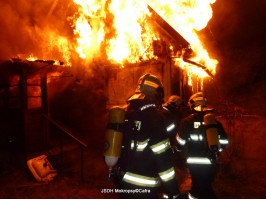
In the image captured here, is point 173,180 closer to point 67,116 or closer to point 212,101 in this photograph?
point 212,101

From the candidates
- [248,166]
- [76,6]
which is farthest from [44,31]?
[248,166]

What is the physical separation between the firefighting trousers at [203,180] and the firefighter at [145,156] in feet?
4.57

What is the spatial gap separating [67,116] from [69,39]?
460 centimetres

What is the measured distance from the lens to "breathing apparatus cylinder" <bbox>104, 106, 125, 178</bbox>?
99.6 inches

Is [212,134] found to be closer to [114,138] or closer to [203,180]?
[203,180]

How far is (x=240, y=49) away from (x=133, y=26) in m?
5.03

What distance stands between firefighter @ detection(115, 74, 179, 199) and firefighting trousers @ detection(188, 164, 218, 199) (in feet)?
4.57

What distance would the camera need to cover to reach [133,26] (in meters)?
7.32

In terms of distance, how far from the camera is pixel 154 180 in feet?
8.45

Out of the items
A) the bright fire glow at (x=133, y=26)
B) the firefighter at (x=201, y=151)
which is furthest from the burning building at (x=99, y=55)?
the firefighter at (x=201, y=151)

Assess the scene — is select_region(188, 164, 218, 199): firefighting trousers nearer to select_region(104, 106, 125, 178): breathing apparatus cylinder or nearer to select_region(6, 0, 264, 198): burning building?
select_region(104, 106, 125, 178): breathing apparatus cylinder

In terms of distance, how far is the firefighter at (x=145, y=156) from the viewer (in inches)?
94.7

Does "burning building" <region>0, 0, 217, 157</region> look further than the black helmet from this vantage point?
Yes

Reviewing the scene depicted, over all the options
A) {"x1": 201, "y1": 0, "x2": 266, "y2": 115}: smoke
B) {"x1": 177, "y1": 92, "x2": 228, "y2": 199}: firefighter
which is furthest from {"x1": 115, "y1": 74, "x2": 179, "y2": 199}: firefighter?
{"x1": 201, "y1": 0, "x2": 266, "y2": 115}: smoke
